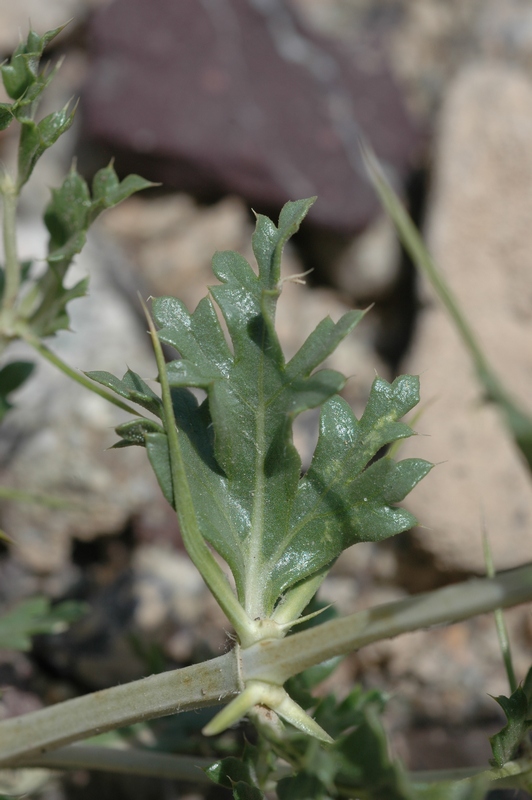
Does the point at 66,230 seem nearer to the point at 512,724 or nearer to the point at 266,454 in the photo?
the point at 266,454

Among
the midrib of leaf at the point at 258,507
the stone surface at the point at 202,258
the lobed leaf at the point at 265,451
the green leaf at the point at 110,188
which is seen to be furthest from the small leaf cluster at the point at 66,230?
the stone surface at the point at 202,258

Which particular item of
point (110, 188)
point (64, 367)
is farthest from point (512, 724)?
point (110, 188)

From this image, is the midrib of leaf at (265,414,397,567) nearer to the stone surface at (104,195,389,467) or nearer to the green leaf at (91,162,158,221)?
the green leaf at (91,162,158,221)

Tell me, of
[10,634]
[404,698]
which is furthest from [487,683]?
[10,634]

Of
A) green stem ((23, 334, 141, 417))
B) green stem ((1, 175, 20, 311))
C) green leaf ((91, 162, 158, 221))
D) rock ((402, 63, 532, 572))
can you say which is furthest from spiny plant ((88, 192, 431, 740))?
rock ((402, 63, 532, 572))

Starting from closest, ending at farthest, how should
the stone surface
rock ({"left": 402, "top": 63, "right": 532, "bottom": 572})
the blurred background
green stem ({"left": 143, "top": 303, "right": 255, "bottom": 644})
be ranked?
green stem ({"left": 143, "top": 303, "right": 255, "bottom": 644}), the blurred background, rock ({"left": 402, "top": 63, "right": 532, "bottom": 572}), the stone surface

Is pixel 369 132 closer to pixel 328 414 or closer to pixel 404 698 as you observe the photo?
pixel 404 698
